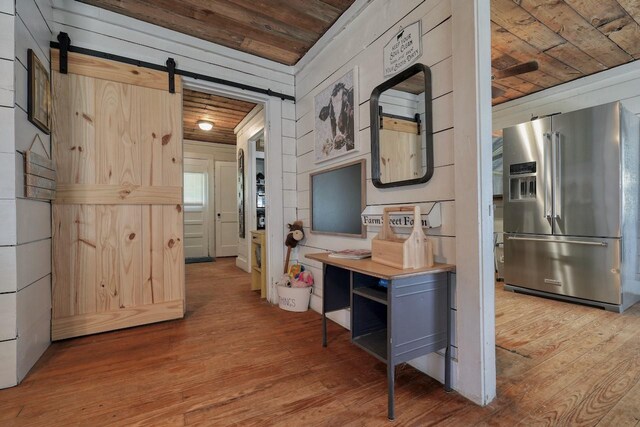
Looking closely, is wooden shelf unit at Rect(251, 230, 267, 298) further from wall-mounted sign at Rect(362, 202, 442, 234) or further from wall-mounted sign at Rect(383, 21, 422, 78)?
wall-mounted sign at Rect(383, 21, 422, 78)

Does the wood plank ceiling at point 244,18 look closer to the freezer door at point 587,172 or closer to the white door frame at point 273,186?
the white door frame at point 273,186

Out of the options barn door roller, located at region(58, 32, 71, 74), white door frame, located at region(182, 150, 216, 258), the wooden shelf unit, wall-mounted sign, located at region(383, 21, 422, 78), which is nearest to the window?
white door frame, located at region(182, 150, 216, 258)

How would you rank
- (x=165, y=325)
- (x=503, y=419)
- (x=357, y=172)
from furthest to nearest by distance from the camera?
(x=165, y=325) < (x=357, y=172) < (x=503, y=419)

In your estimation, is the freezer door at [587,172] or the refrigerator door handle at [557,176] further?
the refrigerator door handle at [557,176]

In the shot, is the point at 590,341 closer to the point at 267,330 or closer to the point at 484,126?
the point at 484,126

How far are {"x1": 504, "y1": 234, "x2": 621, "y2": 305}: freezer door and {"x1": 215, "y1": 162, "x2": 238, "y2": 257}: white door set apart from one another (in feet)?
17.3

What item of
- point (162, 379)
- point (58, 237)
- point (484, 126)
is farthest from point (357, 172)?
point (58, 237)

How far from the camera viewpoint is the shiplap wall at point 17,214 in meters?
1.54

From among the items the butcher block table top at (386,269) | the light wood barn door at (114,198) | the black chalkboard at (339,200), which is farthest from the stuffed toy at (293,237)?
the butcher block table top at (386,269)

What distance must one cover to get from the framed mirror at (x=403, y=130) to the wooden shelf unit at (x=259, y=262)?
167cm

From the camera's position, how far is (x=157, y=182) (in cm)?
249

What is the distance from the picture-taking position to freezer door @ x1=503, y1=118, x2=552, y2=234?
3021 millimetres

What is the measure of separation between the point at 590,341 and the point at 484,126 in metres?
1.89

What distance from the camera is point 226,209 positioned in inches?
256
